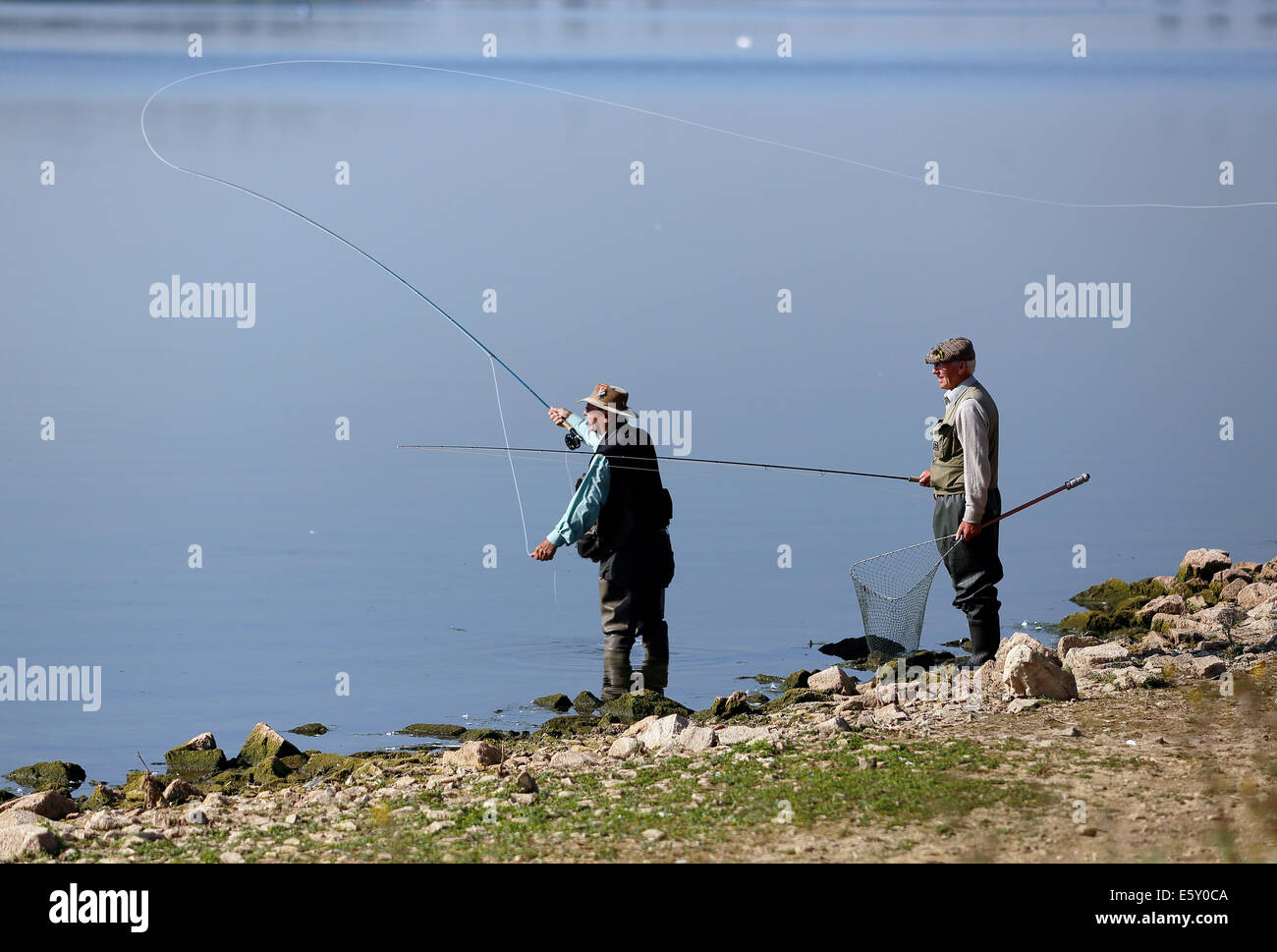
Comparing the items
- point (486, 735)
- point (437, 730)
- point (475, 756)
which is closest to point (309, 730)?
point (437, 730)

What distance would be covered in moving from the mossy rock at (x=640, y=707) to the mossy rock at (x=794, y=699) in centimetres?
52

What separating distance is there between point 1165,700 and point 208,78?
183 ft

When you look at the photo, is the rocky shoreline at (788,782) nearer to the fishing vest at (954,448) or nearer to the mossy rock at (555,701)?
the mossy rock at (555,701)

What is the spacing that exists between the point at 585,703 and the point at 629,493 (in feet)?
4.66

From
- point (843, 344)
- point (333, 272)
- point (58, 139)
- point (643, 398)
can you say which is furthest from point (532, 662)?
point (58, 139)

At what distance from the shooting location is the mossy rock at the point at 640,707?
10812mm

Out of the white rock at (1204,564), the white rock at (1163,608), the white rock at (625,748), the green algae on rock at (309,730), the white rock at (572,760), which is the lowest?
the green algae on rock at (309,730)

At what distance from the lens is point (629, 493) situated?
11.3 m

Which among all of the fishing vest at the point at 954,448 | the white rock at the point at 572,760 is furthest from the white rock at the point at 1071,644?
the white rock at the point at 572,760

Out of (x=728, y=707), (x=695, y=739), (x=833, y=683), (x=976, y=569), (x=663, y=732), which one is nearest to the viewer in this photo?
(x=695, y=739)

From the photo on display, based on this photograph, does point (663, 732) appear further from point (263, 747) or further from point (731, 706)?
point (263, 747)

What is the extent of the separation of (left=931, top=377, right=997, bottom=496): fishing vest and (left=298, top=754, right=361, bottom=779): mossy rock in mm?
3722

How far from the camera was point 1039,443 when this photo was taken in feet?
73.2

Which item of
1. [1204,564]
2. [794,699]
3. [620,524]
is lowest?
[794,699]
